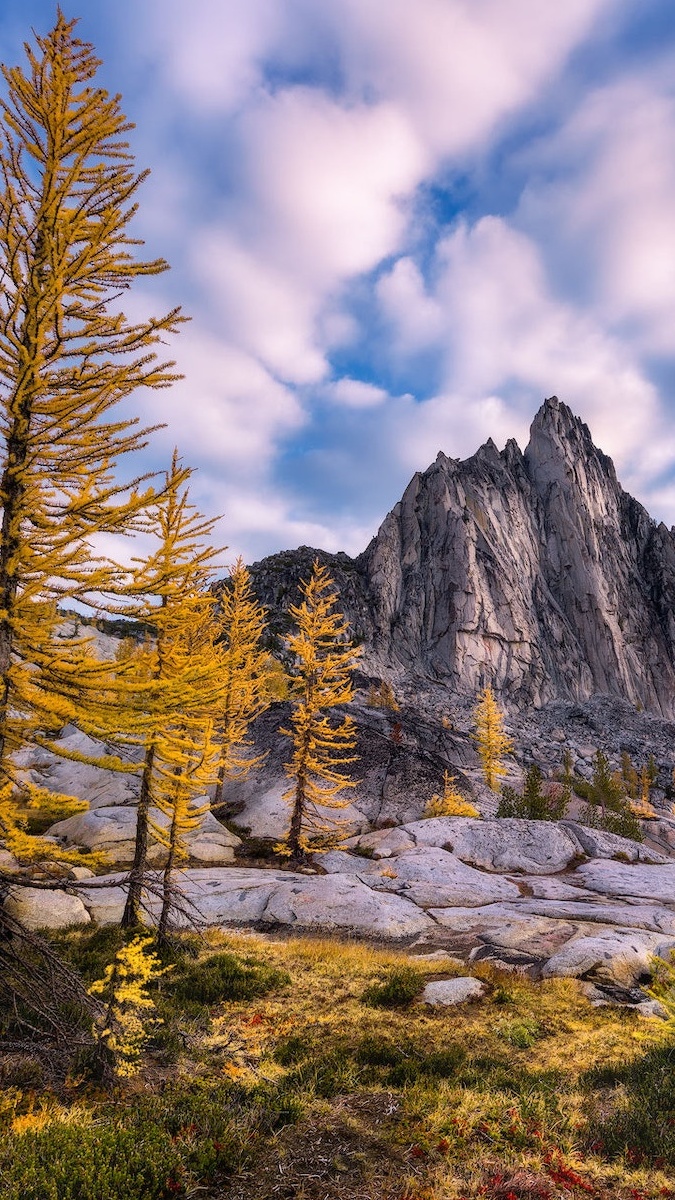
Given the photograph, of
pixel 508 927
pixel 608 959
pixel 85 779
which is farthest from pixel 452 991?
pixel 85 779

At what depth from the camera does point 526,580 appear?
114m

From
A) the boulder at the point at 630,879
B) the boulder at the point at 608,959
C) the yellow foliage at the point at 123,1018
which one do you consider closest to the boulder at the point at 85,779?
the yellow foliage at the point at 123,1018

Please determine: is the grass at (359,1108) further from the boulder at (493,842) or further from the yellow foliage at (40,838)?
the boulder at (493,842)

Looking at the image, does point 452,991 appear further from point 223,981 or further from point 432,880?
point 432,880

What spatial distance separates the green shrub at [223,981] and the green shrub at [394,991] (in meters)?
1.70

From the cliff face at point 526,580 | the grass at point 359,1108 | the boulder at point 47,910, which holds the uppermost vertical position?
the cliff face at point 526,580

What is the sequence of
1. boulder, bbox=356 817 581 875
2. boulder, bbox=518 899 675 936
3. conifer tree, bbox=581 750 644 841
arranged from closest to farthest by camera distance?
1. boulder, bbox=518 899 675 936
2. boulder, bbox=356 817 581 875
3. conifer tree, bbox=581 750 644 841

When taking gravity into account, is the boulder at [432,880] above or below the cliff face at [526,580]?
below

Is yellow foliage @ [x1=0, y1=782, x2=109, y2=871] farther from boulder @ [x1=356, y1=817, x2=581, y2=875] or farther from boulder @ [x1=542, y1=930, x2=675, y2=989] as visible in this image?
boulder @ [x1=356, y1=817, x2=581, y2=875]

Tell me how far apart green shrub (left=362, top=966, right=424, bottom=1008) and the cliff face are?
3140 inches

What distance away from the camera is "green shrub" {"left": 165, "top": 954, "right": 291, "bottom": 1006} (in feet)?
31.0

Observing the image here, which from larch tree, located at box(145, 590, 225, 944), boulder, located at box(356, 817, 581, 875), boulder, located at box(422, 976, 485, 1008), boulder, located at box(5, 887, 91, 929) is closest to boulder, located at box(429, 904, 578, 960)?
boulder, located at box(422, 976, 485, 1008)

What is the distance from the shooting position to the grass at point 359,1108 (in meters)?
4.52

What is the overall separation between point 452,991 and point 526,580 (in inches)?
4381
